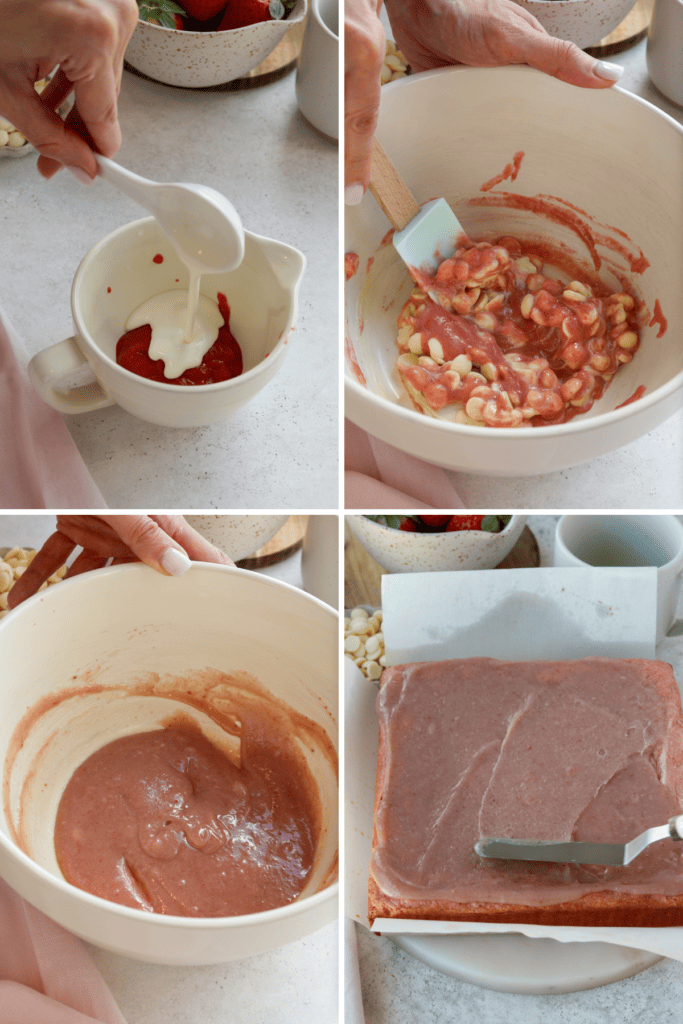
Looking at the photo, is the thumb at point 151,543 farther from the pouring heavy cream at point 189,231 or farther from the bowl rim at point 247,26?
the bowl rim at point 247,26

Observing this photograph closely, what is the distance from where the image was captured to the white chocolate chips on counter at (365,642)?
75cm

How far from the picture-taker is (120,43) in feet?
2.05

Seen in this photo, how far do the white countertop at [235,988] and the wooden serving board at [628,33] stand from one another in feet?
2.40

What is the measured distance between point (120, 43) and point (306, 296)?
0.26m

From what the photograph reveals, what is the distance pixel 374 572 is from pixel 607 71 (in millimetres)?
456

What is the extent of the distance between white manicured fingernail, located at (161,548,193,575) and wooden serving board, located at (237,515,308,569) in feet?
0.39

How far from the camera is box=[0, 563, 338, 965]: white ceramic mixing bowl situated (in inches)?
25.4

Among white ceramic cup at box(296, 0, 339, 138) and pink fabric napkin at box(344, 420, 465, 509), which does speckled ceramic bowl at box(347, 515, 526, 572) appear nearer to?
pink fabric napkin at box(344, 420, 465, 509)

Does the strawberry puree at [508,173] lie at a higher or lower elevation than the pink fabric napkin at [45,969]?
higher

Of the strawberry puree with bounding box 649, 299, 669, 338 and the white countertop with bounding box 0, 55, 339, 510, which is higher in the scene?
the strawberry puree with bounding box 649, 299, 669, 338

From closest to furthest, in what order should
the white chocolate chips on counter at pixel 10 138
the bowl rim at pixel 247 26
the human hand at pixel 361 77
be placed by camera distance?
1. the human hand at pixel 361 77
2. the bowl rim at pixel 247 26
3. the white chocolate chips on counter at pixel 10 138

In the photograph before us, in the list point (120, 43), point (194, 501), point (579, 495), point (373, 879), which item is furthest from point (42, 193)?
point (373, 879)

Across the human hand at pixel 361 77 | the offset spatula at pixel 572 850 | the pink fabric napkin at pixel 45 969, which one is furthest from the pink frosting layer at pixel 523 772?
the human hand at pixel 361 77

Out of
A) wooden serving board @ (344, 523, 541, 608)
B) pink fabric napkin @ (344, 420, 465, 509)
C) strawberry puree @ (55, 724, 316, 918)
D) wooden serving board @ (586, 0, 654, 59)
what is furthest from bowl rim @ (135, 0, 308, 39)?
strawberry puree @ (55, 724, 316, 918)
